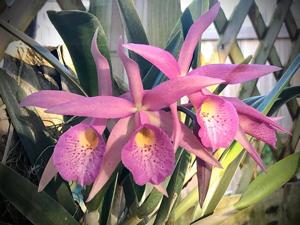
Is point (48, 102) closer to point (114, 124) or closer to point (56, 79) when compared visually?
point (114, 124)

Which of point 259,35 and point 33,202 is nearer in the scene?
point 33,202

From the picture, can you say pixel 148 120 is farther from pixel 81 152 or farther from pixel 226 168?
pixel 226 168

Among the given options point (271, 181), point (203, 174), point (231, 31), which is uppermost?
point (231, 31)

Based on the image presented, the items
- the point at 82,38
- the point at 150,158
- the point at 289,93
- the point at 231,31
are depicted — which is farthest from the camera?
the point at 231,31

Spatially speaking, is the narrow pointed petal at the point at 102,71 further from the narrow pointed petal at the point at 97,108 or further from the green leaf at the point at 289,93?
the green leaf at the point at 289,93

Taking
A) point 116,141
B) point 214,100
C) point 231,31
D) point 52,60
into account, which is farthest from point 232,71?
point 231,31

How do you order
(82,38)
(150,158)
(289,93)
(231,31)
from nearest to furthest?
(150,158) → (82,38) → (289,93) → (231,31)

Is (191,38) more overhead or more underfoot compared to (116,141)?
more overhead
